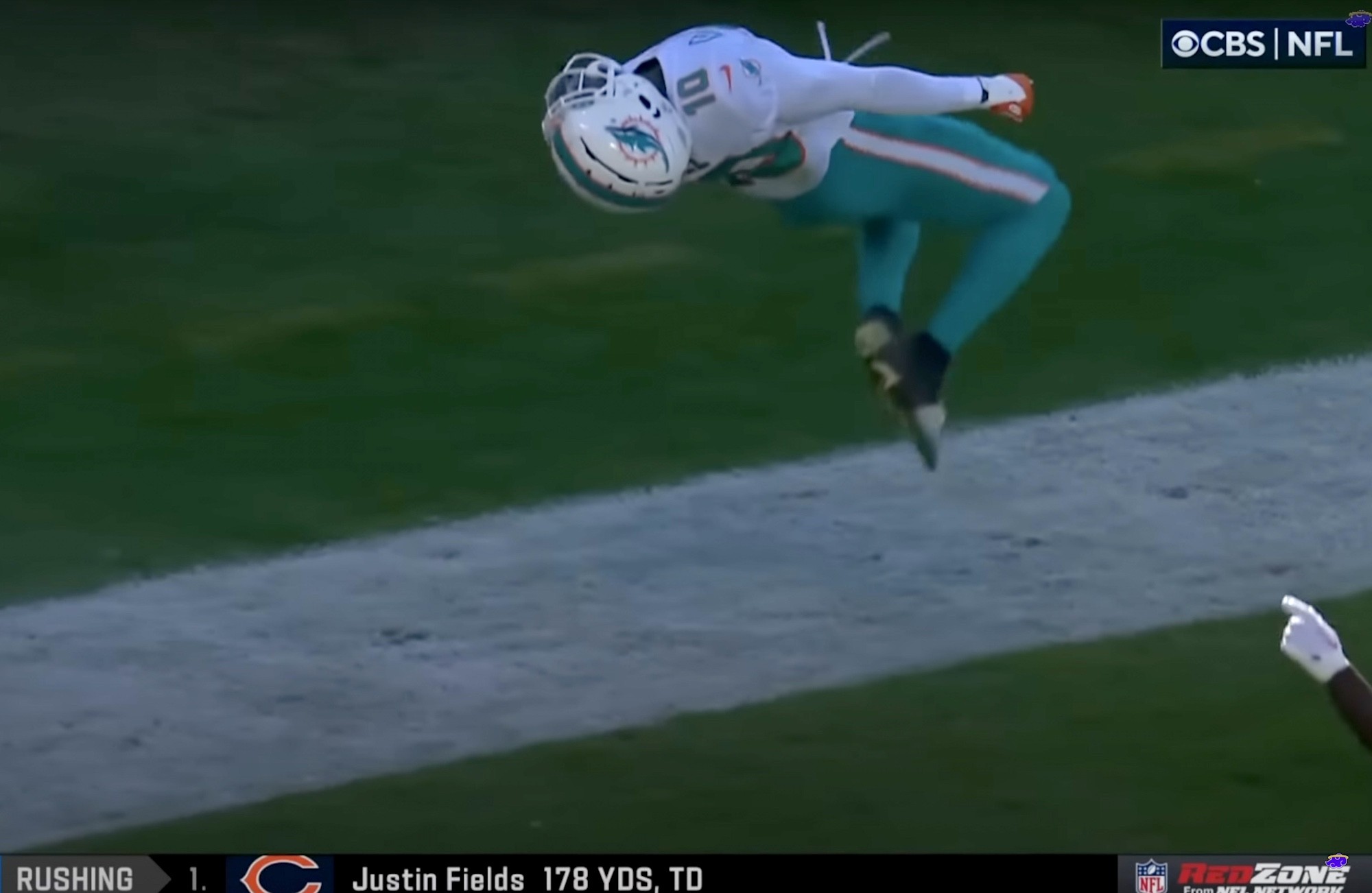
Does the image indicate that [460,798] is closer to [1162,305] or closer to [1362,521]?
[1362,521]

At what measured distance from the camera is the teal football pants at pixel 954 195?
243 inches

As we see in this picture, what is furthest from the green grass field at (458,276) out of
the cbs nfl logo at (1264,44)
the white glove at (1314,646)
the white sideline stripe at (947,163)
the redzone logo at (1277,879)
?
the white glove at (1314,646)

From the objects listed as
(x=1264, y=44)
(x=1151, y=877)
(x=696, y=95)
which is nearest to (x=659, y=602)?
(x=1151, y=877)

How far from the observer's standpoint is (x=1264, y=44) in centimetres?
1072

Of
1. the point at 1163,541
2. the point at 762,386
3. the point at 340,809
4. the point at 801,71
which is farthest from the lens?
the point at 762,386

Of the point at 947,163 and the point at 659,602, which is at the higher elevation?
the point at 947,163

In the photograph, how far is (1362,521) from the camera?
305 inches

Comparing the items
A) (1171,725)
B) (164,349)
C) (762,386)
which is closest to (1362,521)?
(1171,725)

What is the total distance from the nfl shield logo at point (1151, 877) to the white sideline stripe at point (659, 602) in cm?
115

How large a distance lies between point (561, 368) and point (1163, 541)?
2.16 metres

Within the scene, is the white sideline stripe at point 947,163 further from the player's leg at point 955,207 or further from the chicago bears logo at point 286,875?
the chicago bears logo at point 286,875

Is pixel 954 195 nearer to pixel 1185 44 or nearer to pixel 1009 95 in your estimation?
pixel 1009 95

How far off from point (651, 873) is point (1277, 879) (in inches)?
57.8

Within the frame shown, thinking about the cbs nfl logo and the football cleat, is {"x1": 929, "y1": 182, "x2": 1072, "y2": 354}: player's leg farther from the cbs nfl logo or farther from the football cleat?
the cbs nfl logo
